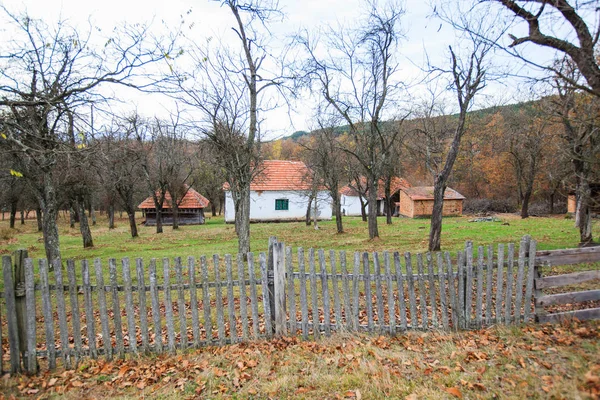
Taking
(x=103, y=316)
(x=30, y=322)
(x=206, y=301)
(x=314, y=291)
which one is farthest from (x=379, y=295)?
(x=30, y=322)

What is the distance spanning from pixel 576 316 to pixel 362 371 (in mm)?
3839

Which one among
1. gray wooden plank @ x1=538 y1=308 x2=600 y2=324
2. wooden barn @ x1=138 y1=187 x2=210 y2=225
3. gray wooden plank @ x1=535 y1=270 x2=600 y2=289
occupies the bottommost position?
gray wooden plank @ x1=538 y1=308 x2=600 y2=324

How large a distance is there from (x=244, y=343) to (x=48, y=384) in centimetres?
252

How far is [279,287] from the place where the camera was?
5113 millimetres

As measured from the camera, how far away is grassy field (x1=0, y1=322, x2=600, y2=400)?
3377mm

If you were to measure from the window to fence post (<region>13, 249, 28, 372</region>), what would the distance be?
31.1m

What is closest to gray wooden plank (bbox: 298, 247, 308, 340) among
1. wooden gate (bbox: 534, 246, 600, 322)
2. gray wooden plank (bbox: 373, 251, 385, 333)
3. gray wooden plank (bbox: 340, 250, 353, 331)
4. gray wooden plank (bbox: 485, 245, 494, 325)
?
gray wooden plank (bbox: 340, 250, 353, 331)

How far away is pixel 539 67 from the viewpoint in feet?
15.6

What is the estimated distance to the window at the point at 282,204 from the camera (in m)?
35.6

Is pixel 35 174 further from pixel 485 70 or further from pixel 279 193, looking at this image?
pixel 279 193

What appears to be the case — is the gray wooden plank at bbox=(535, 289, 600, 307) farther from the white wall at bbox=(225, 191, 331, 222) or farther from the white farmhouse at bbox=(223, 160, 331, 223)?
the white wall at bbox=(225, 191, 331, 222)

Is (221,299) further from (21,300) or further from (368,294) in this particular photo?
(21,300)

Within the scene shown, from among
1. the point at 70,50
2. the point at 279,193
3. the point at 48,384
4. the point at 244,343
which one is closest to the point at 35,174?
the point at 70,50

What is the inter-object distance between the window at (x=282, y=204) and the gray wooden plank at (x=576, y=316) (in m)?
31.1
